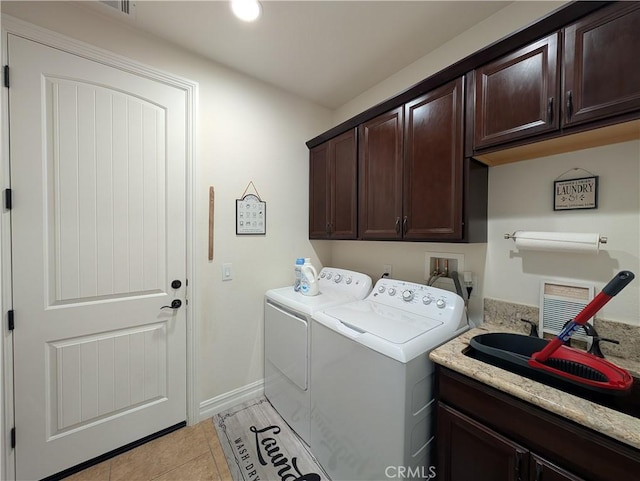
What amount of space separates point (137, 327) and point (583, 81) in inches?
104

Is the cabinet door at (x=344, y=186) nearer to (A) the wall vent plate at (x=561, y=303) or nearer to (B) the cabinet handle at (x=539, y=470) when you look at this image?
(A) the wall vent plate at (x=561, y=303)

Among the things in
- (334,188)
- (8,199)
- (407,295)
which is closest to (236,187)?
(334,188)

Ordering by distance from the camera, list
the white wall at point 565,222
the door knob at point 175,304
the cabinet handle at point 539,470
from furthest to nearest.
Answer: the door knob at point 175,304, the white wall at point 565,222, the cabinet handle at point 539,470

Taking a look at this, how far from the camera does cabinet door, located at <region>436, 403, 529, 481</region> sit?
3.10 feet

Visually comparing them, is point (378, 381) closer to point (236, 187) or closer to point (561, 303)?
point (561, 303)

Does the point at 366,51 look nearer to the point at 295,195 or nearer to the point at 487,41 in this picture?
the point at 487,41

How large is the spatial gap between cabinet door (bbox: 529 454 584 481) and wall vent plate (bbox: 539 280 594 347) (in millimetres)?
670

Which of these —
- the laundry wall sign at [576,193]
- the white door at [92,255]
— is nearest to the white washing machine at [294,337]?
the white door at [92,255]

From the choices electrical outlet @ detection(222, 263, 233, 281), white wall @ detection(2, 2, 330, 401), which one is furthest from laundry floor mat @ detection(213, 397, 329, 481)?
electrical outlet @ detection(222, 263, 233, 281)

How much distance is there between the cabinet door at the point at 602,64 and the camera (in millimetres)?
906

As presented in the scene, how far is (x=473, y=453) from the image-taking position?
107cm

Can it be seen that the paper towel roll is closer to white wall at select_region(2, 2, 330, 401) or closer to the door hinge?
white wall at select_region(2, 2, 330, 401)

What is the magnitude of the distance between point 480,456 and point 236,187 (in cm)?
213

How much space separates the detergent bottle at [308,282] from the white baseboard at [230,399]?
954mm
